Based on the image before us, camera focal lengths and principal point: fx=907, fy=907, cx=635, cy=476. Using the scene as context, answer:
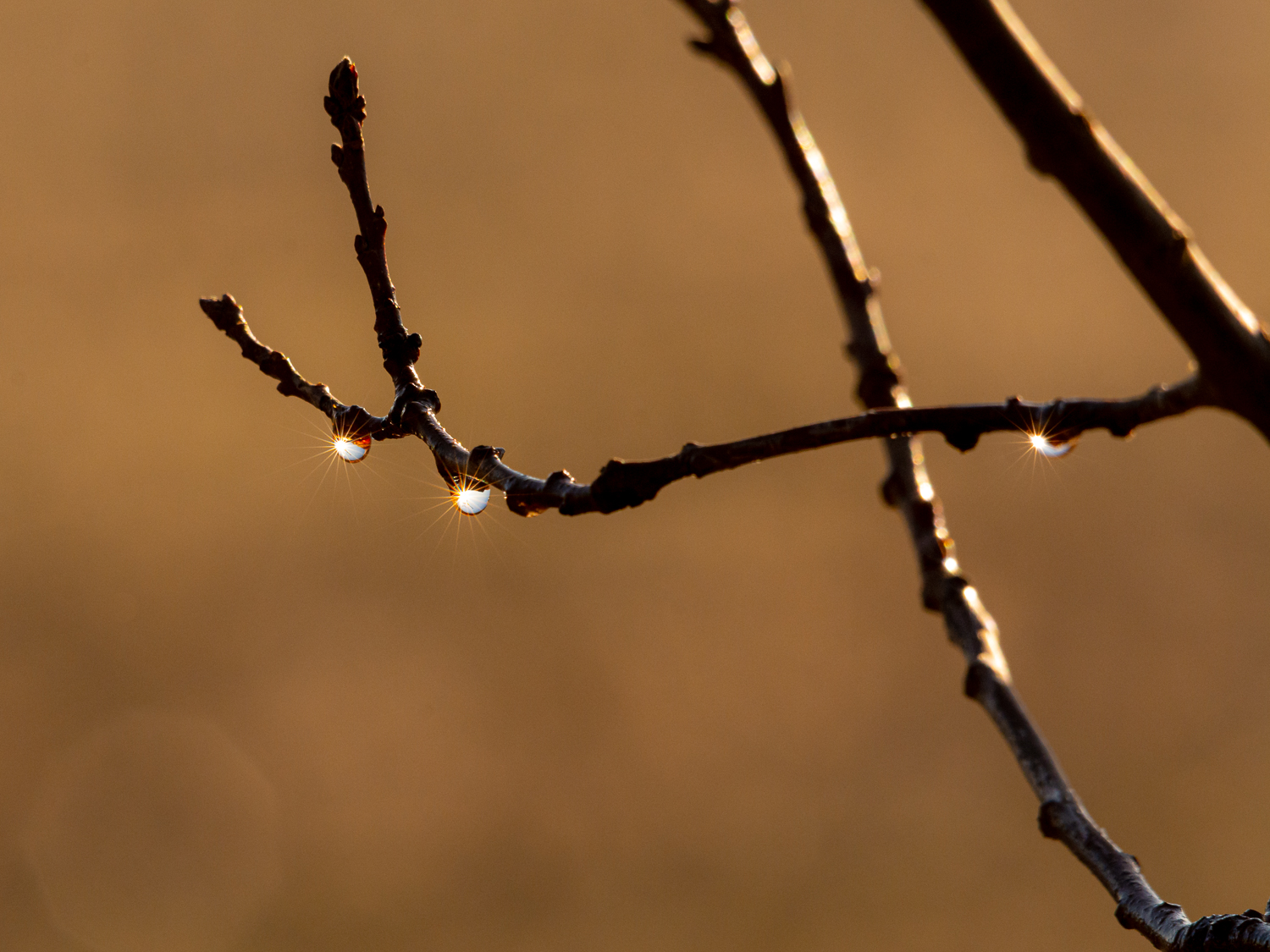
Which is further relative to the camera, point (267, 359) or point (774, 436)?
point (267, 359)

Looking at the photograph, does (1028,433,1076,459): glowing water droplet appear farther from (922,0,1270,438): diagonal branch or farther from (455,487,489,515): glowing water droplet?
(455,487,489,515): glowing water droplet

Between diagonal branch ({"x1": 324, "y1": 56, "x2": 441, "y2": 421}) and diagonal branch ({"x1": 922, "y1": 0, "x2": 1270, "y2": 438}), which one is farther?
diagonal branch ({"x1": 324, "y1": 56, "x2": 441, "y2": 421})

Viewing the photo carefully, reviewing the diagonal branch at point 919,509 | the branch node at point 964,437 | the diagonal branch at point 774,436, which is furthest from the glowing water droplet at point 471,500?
the diagonal branch at point 919,509

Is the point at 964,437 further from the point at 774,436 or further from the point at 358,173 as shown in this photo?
the point at 358,173

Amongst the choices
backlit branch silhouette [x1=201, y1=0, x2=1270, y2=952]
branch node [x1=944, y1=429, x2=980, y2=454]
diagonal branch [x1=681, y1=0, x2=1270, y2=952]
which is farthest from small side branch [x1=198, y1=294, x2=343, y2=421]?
diagonal branch [x1=681, y1=0, x2=1270, y2=952]

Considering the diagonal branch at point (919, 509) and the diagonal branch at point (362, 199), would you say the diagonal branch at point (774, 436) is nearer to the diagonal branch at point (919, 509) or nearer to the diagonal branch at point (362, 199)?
the diagonal branch at point (362, 199)

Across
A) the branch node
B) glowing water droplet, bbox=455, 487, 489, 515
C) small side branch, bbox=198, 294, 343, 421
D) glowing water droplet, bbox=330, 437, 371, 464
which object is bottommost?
the branch node

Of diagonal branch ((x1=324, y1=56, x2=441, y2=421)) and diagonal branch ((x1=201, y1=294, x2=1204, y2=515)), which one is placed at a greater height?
diagonal branch ((x1=324, y1=56, x2=441, y2=421))

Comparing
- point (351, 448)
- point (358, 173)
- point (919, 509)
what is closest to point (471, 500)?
point (351, 448)
